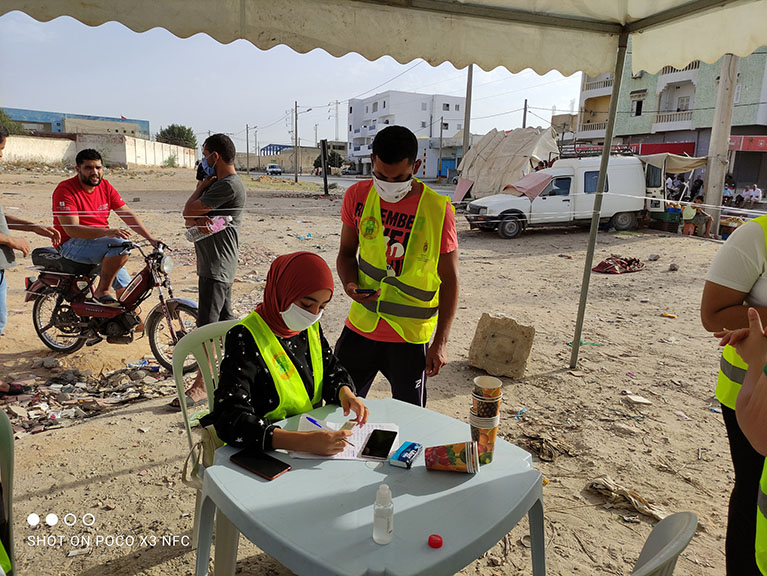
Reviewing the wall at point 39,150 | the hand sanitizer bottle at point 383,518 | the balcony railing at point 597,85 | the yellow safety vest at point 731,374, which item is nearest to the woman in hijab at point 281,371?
the hand sanitizer bottle at point 383,518

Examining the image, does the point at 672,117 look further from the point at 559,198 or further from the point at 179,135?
the point at 179,135

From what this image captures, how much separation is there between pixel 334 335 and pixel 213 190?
2.67 metres

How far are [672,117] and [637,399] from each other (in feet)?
104

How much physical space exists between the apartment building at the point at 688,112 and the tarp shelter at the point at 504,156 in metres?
7.36

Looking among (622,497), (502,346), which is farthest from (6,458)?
(502,346)

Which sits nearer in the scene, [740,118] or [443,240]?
[443,240]

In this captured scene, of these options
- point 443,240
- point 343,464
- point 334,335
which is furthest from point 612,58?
point 334,335

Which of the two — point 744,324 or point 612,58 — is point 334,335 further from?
point 744,324

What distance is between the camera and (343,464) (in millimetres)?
1687

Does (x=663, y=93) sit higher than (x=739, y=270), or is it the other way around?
(x=663, y=93)

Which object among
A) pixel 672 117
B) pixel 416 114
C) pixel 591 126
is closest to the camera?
pixel 672 117

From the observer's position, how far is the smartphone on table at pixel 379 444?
5.67 ft

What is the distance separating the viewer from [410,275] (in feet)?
8.13

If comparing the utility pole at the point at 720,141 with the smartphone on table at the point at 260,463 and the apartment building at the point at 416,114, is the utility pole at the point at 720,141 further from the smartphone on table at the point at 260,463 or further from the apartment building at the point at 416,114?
the apartment building at the point at 416,114
